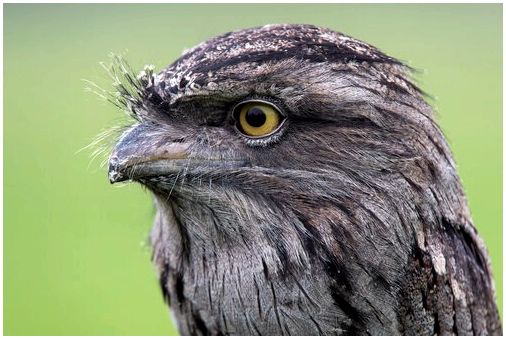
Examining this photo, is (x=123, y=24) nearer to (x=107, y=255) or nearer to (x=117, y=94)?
(x=117, y=94)

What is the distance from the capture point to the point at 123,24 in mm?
3645

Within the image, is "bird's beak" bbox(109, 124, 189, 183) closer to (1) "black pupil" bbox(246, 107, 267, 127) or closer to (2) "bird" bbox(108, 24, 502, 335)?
(2) "bird" bbox(108, 24, 502, 335)

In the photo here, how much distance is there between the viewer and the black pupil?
2.55 metres

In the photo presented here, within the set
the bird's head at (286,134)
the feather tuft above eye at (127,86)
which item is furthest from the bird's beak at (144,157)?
the feather tuft above eye at (127,86)

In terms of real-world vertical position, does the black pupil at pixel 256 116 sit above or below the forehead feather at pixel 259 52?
below

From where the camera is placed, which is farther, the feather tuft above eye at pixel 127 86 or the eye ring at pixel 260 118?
the feather tuft above eye at pixel 127 86

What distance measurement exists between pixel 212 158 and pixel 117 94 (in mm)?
529

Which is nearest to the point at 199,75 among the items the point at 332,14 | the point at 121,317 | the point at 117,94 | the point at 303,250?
the point at 117,94

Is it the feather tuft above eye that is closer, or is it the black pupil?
the black pupil

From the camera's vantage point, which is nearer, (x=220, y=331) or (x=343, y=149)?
(x=343, y=149)

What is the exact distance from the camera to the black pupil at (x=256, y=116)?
2547 mm

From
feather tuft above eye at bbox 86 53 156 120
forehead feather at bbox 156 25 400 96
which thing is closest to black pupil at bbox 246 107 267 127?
forehead feather at bbox 156 25 400 96

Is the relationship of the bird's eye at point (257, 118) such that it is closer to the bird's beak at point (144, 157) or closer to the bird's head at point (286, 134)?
the bird's head at point (286, 134)

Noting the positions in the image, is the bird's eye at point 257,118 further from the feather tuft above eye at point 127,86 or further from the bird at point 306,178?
the feather tuft above eye at point 127,86
